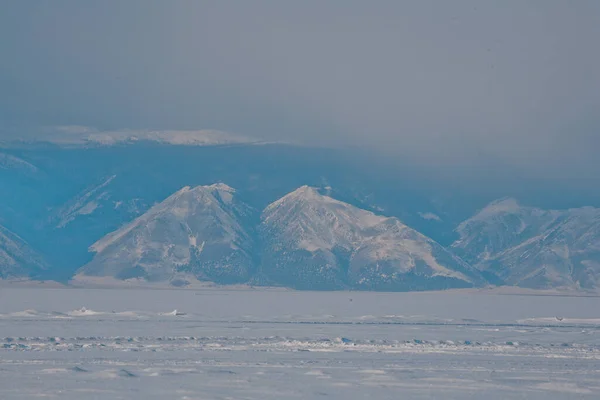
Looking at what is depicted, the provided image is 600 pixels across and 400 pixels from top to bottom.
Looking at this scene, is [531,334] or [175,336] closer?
[175,336]

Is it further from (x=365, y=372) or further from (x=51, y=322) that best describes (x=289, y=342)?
(x=51, y=322)

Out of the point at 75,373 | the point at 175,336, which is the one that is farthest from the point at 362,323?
the point at 75,373

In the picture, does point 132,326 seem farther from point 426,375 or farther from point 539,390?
point 539,390

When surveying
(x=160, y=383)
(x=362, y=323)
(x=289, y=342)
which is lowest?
(x=160, y=383)

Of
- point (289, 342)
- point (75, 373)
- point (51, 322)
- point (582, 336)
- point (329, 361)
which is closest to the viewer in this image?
point (75, 373)

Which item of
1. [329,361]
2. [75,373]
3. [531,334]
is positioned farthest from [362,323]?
[75,373]

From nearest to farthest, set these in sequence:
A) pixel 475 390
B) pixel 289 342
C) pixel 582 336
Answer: pixel 475 390
pixel 289 342
pixel 582 336

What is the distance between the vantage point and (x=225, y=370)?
241ft

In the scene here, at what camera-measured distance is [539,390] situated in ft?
217

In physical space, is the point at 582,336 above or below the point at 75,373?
above

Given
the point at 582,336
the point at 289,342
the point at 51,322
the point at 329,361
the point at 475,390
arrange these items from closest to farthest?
the point at 475,390, the point at 329,361, the point at 289,342, the point at 582,336, the point at 51,322

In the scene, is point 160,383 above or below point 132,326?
below

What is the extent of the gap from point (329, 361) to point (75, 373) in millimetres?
18647

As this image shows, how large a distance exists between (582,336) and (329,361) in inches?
Answer: 1567
